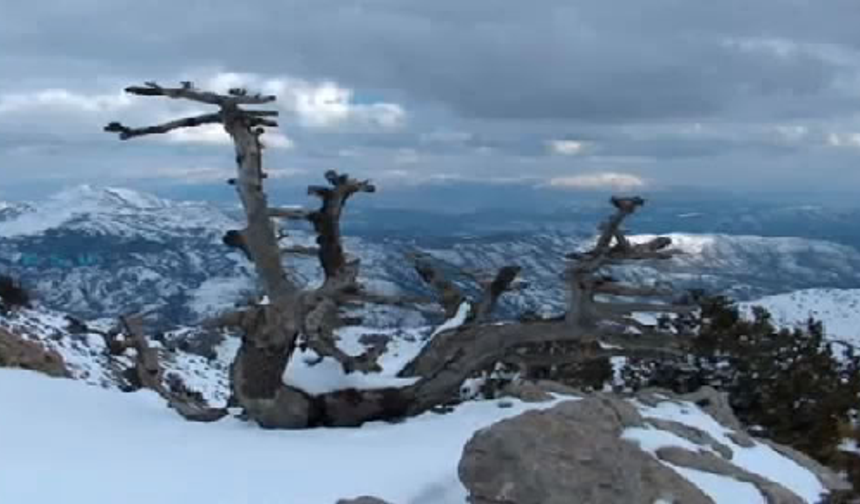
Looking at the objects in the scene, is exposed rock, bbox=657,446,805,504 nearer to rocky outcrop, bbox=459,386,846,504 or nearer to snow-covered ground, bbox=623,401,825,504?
rocky outcrop, bbox=459,386,846,504

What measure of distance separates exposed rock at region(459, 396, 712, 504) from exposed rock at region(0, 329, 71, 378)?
12865mm

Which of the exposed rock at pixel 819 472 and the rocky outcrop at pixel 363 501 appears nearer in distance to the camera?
the rocky outcrop at pixel 363 501

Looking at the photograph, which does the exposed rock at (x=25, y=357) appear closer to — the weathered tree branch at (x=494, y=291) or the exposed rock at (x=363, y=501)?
the weathered tree branch at (x=494, y=291)

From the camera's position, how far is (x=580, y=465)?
12.2 metres

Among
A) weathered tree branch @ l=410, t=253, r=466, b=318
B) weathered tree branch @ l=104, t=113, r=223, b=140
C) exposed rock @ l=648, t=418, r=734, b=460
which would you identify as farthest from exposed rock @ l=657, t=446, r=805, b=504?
weathered tree branch @ l=104, t=113, r=223, b=140

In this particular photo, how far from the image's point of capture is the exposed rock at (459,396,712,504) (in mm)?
11938

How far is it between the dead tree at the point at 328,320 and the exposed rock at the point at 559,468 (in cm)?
473

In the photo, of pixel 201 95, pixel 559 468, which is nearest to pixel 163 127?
pixel 201 95

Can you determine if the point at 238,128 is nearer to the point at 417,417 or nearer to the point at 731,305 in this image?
the point at 417,417

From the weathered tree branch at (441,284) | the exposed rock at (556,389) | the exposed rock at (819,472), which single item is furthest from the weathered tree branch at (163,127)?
the exposed rock at (819,472)

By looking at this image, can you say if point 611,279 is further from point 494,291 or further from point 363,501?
point 363,501

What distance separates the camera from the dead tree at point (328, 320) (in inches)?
672

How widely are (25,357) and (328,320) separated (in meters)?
8.30

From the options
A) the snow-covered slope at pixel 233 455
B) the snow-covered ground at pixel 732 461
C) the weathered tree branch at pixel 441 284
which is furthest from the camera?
the weathered tree branch at pixel 441 284
